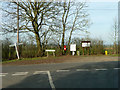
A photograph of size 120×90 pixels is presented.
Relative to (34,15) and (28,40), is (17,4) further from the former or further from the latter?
(28,40)

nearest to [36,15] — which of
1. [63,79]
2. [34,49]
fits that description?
[34,49]

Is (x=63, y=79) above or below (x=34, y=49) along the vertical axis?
below

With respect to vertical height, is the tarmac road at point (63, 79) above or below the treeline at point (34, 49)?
below

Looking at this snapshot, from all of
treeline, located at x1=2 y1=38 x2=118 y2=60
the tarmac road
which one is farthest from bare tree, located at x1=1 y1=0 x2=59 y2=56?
the tarmac road

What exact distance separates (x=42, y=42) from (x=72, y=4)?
7.61m

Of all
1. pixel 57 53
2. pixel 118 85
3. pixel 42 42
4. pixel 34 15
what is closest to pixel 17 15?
A: pixel 34 15

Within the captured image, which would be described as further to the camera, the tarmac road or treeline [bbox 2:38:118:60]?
treeline [bbox 2:38:118:60]

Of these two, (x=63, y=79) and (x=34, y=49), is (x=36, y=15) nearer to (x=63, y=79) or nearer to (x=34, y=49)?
(x=34, y=49)

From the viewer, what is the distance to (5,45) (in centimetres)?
1966

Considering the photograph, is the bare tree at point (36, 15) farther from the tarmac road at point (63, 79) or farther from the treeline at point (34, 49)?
the tarmac road at point (63, 79)

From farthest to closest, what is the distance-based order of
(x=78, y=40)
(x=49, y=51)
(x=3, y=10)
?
(x=78, y=40), (x=49, y=51), (x=3, y=10)

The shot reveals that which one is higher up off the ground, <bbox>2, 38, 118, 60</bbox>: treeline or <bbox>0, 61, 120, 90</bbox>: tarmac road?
<bbox>2, 38, 118, 60</bbox>: treeline

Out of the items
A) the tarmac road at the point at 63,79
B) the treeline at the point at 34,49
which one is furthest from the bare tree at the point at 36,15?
the tarmac road at the point at 63,79

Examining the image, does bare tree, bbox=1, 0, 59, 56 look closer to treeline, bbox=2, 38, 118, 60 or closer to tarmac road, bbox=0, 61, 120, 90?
treeline, bbox=2, 38, 118, 60
